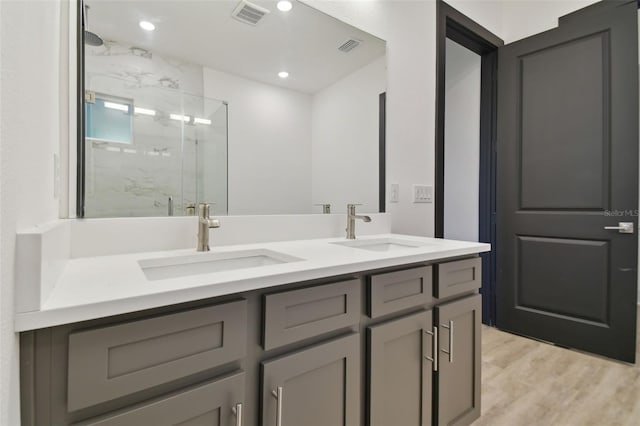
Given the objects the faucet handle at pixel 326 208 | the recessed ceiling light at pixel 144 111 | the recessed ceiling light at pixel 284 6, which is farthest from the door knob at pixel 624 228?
the recessed ceiling light at pixel 144 111

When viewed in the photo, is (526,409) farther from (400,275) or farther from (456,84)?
(456,84)

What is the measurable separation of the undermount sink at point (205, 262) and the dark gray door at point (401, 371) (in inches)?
15.3

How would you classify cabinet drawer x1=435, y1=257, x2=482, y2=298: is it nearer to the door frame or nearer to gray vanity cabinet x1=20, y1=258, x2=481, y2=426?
gray vanity cabinet x1=20, y1=258, x2=481, y2=426

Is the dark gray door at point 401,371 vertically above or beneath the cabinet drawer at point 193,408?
beneath

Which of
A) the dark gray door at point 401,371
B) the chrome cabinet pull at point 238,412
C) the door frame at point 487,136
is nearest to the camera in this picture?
the chrome cabinet pull at point 238,412

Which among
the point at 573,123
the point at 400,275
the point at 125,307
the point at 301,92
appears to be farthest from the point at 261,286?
the point at 573,123

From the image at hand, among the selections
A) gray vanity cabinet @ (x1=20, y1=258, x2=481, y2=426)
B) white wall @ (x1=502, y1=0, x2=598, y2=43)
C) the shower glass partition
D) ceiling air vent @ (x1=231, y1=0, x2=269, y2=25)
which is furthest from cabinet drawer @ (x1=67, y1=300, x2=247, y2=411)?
white wall @ (x1=502, y1=0, x2=598, y2=43)

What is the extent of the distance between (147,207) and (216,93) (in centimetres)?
53

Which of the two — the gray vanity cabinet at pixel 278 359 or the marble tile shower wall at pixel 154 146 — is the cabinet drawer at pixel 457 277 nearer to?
the gray vanity cabinet at pixel 278 359

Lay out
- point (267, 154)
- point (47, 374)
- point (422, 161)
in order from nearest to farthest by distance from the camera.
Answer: point (47, 374), point (267, 154), point (422, 161)

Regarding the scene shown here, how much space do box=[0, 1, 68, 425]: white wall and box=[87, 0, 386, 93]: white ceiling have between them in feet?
1.08

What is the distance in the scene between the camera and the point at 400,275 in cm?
107

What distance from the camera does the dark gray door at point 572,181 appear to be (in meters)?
1.95

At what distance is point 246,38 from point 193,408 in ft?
4.49
